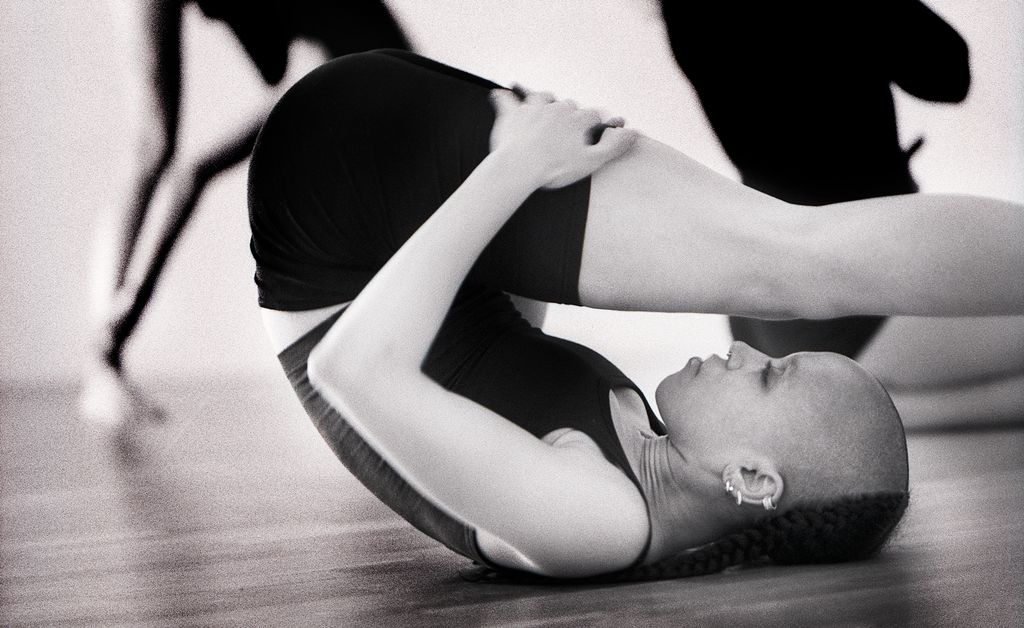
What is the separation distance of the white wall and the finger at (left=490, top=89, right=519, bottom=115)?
1424mm

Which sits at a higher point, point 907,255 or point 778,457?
point 907,255

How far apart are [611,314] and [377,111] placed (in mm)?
1569

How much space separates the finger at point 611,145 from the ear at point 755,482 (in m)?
0.33

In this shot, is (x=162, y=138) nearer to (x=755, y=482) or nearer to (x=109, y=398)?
(x=109, y=398)

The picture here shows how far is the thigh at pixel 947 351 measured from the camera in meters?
2.12

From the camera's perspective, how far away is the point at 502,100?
3.52 feet

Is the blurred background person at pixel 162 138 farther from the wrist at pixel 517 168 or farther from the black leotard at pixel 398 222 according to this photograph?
the wrist at pixel 517 168

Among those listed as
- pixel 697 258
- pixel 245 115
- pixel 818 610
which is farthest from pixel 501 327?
pixel 245 115

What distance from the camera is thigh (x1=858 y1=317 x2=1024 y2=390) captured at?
6.95ft

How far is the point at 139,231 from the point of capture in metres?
2.55

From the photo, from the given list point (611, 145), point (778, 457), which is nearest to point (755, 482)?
point (778, 457)

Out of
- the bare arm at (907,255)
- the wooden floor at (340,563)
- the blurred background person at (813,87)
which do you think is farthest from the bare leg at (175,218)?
the bare arm at (907,255)

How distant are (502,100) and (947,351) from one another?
1429mm

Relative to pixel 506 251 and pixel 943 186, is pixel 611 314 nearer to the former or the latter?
pixel 943 186
